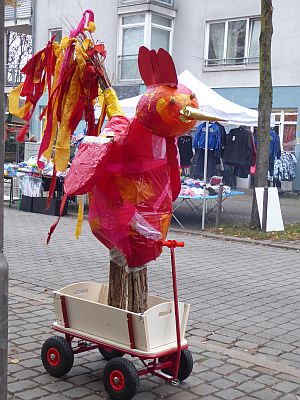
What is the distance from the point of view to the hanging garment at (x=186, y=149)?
1495 cm

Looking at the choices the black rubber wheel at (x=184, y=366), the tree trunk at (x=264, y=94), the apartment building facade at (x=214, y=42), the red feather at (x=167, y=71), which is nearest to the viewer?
the red feather at (x=167, y=71)

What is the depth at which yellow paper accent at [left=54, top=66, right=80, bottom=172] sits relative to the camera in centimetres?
428

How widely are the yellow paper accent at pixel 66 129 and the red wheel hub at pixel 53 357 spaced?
51.3 inches

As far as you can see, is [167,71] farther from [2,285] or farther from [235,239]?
[235,239]

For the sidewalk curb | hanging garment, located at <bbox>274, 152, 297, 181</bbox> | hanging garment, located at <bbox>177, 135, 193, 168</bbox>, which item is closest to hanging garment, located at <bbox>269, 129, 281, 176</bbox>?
hanging garment, located at <bbox>177, 135, 193, 168</bbox>

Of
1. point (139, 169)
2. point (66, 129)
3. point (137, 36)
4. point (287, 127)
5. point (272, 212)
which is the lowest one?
point (272, 212)

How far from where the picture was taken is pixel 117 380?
12.7 feet

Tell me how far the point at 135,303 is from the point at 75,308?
0.46 m

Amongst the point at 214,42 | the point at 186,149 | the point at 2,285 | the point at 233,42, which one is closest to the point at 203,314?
the point at 2,285

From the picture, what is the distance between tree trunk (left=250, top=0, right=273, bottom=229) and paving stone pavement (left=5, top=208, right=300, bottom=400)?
5.79ft

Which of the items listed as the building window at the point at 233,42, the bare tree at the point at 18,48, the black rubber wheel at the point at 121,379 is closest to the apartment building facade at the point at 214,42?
the building window at the point at 233,42

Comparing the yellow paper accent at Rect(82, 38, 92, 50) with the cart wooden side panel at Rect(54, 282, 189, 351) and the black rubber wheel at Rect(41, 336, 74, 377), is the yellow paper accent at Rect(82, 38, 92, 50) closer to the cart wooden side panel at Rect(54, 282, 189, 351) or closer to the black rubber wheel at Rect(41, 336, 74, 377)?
the cart wooden side panel at Rect(54, 282, 189, 351)

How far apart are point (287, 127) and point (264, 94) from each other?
32.9ft

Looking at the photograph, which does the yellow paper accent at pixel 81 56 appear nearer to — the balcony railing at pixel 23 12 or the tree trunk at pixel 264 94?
the tree trunk at pixel 264 94
